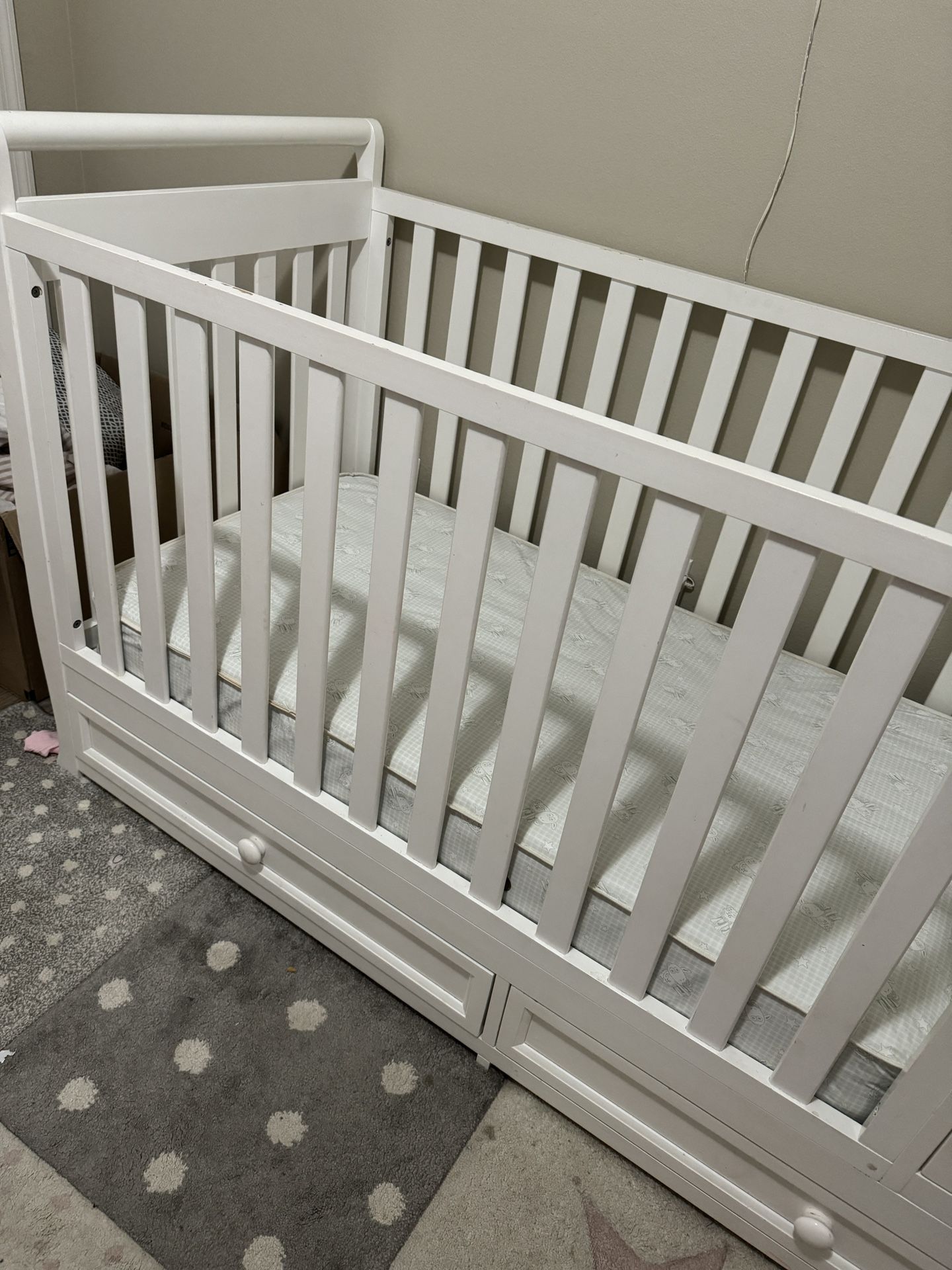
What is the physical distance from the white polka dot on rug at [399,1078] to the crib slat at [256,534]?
0.46 m

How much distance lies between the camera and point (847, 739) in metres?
0.74

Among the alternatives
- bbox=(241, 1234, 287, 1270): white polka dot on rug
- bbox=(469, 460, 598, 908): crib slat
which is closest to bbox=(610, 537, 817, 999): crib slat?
bbox=(469, 460, 598, 908): crib slat

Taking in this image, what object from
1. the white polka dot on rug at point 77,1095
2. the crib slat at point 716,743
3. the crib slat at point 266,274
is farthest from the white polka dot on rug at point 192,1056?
the crib slat at point 266,274

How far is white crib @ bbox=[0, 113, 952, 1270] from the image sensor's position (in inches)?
31.4

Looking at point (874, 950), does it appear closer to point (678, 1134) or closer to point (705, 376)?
point (678, 1134)

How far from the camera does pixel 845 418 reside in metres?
1.30

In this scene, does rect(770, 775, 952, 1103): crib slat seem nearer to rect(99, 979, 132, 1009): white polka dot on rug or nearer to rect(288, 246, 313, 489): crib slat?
rect(99, 979, 132, 1009): white polka dot on rug

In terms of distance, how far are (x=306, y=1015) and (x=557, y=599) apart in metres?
0.78

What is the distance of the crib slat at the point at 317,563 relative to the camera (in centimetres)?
92

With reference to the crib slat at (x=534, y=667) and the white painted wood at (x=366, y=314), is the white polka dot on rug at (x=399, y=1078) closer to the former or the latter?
the crib slat at (x=534, y=667)

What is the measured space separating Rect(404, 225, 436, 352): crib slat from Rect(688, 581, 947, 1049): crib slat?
42.0 inches

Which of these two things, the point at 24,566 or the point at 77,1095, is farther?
the point at 24,566

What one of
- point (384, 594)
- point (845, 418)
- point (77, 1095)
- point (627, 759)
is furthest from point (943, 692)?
point (77, 1095)

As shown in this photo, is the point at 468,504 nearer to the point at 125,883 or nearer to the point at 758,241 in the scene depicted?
the point at 758,241
